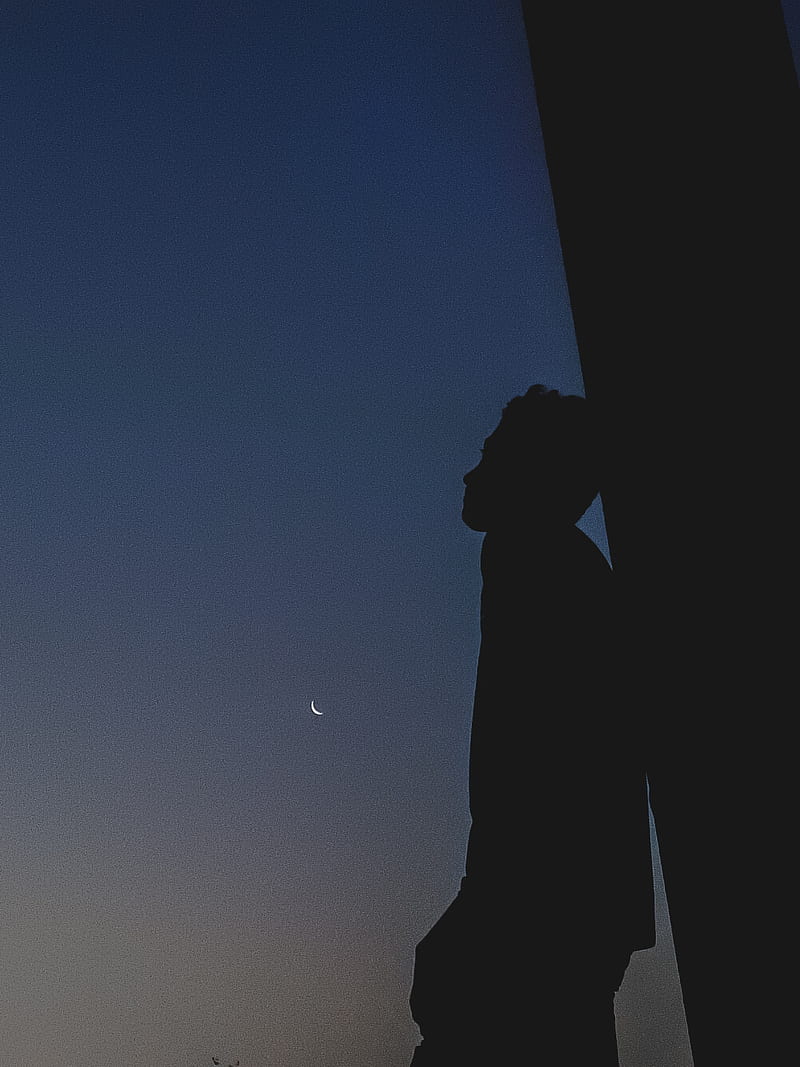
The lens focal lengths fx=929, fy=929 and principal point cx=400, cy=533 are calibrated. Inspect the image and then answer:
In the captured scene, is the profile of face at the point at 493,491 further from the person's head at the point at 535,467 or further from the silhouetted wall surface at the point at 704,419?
the silhouetted wall surface at the point at 704,419

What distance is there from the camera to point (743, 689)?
1.05 metres

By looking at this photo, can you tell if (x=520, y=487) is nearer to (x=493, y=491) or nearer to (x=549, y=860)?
(x=493, y=491)

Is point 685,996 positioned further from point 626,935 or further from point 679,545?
point 679,545

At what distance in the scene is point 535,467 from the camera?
1.65 m

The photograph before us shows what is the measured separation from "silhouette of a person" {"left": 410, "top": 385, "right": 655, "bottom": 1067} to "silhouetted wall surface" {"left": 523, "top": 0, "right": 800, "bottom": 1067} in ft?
0.60

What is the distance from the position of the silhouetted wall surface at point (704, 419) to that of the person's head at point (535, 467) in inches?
11.3

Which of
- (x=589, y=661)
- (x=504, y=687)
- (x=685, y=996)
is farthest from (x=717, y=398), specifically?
(x=685, y=996)

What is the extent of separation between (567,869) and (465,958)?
21cm

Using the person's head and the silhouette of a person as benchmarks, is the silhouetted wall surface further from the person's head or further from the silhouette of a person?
the person's head

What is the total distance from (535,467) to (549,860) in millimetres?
660

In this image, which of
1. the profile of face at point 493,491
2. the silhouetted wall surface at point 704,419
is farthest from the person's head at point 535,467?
the silhouetted wall surface at point 704,419

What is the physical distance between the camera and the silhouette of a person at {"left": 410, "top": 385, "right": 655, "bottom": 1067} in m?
1.38

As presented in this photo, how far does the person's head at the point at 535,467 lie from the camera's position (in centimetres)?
161

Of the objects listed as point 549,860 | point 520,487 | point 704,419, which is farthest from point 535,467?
point 549,860
